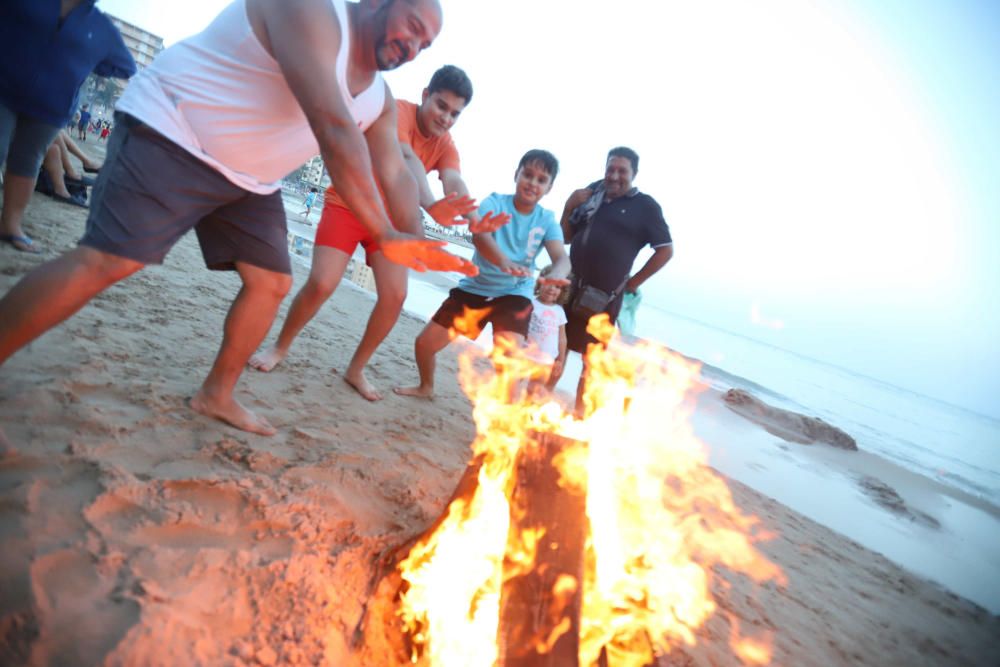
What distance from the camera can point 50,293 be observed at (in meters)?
1.60

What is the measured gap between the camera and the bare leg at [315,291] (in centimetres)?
322

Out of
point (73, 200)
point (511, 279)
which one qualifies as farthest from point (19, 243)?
point (511, 279)

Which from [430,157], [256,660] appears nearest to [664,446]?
[430,157]

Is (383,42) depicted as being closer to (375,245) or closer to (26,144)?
(375,245)

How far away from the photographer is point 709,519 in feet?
12.3

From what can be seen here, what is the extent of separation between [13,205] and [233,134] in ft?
12.0

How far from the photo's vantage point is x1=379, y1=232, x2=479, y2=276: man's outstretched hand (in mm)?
1651

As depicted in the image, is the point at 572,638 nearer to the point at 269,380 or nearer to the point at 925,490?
the point at 269,380

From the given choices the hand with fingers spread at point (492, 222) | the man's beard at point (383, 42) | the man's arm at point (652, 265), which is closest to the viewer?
the man's beard at point (383, 42)

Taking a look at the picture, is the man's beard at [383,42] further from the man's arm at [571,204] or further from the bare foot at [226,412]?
the man's arm at [571,204]

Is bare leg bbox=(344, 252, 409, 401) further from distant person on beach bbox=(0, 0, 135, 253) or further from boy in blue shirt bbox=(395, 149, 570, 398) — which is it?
distant person on beach bbox=(0, 0, 135, 253)

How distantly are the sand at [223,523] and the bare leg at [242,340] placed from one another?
8 cm

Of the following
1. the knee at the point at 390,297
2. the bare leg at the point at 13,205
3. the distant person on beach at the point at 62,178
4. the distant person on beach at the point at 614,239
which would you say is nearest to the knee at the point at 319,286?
the knee at the point at 390,297

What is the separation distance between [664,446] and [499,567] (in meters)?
4.38
